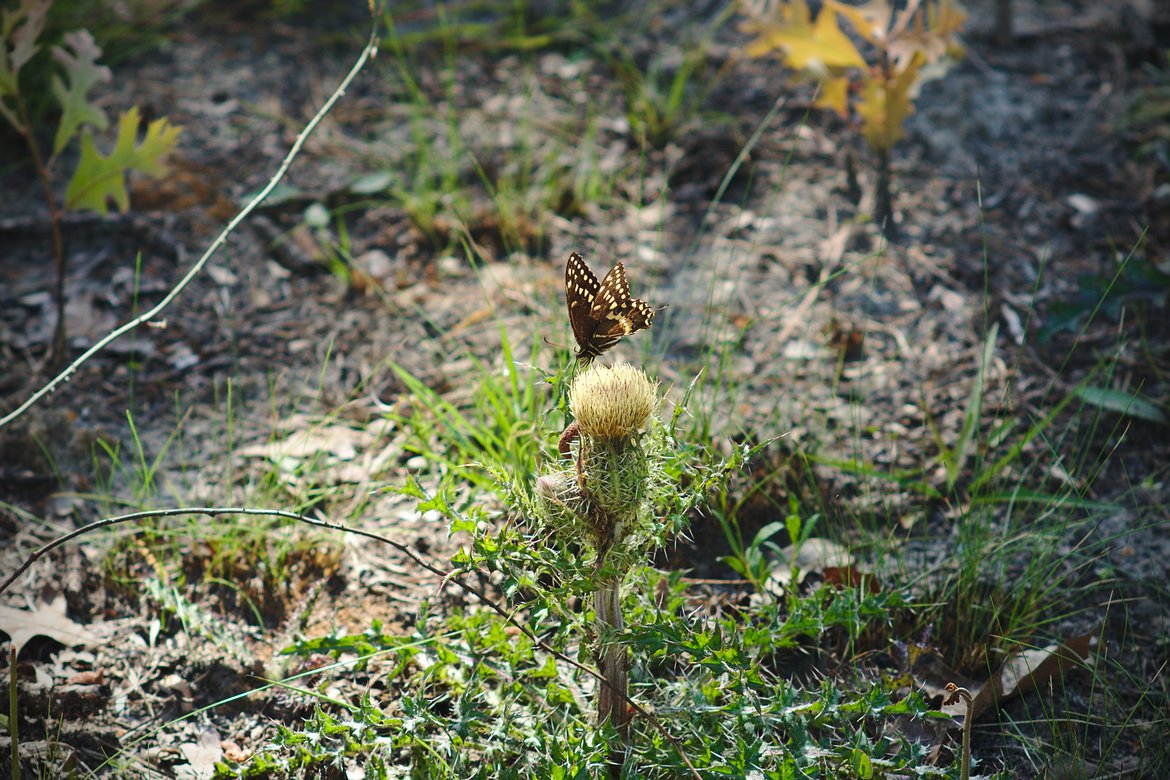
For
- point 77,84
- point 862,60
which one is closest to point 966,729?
point 862,60

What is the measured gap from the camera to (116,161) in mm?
2701

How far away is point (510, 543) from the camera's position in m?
1.63

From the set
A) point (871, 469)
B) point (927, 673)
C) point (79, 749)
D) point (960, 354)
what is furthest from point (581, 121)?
point (79, 749)

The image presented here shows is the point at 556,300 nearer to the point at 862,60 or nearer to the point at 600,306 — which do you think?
the point at 600,306

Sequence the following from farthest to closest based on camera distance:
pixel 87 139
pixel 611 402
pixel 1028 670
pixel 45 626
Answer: pixel 87 139 < pixel 45 626 < pixel 1028 670 < pixel 611 402

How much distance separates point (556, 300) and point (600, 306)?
1001 millimetres

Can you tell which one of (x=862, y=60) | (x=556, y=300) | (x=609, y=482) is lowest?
(x=556, y=300)

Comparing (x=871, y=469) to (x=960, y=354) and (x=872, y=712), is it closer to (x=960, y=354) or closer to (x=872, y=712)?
(x=960, y=354)

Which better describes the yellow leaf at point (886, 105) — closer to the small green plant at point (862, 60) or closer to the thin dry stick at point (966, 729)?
the small green plant at point (862, 60)

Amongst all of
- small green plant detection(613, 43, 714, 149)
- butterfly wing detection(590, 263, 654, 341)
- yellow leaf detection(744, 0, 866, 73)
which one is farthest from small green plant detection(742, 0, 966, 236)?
butterfly wing detection(590, 263, 654, 341)

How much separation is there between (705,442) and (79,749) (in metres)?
1.58

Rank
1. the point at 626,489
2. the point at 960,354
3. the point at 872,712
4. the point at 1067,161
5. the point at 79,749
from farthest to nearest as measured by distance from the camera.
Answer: the point at 1067,161, the point at 960,354, the point at 79,749, the point at 872,712, the point at 626,489

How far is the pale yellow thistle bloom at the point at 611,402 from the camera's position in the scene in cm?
151

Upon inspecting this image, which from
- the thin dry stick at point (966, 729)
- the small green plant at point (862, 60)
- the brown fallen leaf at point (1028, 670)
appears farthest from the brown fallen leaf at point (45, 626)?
the small green plant at point (862, 60)
